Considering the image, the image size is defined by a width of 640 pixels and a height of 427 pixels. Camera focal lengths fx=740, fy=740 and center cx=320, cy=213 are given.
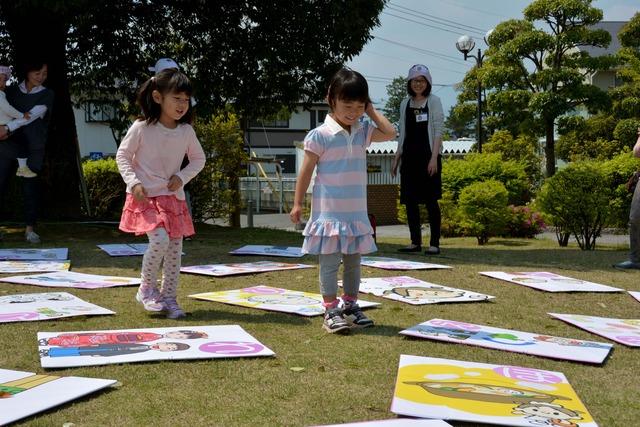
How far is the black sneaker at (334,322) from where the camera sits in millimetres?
4160

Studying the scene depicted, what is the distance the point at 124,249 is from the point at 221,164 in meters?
6.49


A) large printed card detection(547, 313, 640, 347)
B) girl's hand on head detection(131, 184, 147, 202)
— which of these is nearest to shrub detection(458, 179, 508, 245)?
large printed card detection(547, 313, 640, 347)

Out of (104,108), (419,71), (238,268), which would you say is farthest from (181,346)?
(104,108)

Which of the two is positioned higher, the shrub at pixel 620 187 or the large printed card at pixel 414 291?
the shrub at pixel 620 187

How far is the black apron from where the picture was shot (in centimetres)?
805

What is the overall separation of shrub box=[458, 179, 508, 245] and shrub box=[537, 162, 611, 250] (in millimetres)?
1168

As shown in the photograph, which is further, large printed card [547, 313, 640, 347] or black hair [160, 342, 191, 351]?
large printed card [547, 313, 640, 347]

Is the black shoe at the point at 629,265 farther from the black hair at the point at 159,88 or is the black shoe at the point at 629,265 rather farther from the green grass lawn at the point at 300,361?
the black hair at the point at 159,88

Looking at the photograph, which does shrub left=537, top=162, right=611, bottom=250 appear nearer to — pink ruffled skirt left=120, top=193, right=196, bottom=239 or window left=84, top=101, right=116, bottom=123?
window left=84, top=101, right=116, bottom=123

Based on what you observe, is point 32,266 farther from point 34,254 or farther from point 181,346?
point 181,346

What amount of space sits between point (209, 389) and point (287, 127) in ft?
Answer: 172

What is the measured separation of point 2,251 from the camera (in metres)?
7.48

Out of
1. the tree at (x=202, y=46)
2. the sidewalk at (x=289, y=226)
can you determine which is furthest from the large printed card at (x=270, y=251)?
the sidewalk at (x=289, y=226)

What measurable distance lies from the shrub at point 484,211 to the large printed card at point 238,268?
6.17 m
